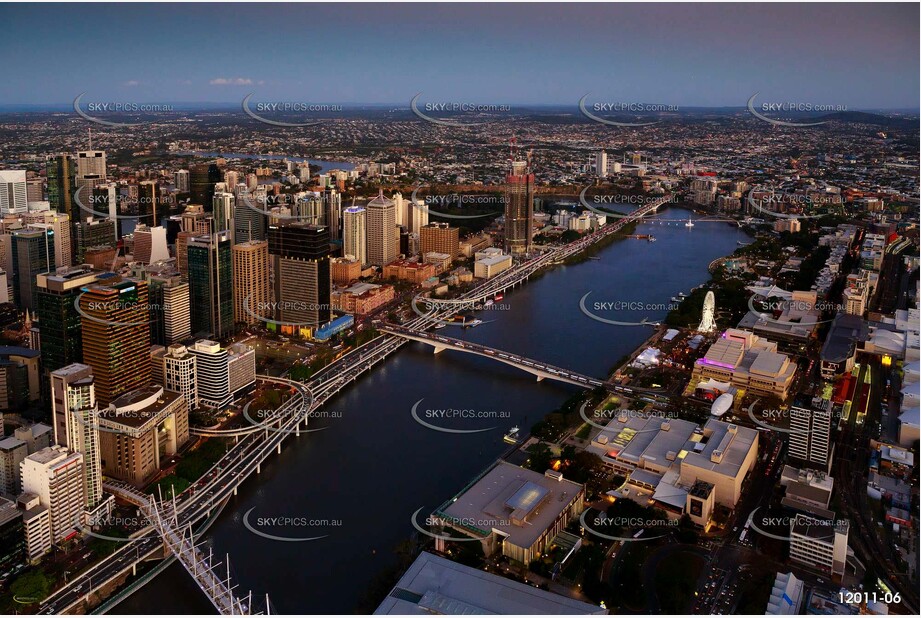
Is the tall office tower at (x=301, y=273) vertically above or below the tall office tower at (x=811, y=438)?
above

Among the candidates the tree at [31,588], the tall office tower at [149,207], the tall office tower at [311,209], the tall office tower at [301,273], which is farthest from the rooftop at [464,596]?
the tall office tower at [149,207]

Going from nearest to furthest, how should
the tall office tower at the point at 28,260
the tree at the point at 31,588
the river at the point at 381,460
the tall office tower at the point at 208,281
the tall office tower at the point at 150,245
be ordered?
the tree at the point at 31,588 < the river at the point at 381,460 < the tall office tower at the point at 208,281 < the tall office tower at the point at 28,260 < the tall office tower at the point at 150,245

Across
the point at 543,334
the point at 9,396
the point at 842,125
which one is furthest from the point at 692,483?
the point at 842,125

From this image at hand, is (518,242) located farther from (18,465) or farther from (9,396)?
(18,465)

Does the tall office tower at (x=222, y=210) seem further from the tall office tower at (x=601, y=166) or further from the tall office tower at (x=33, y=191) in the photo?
the tall office tower at (x=601, y=166)

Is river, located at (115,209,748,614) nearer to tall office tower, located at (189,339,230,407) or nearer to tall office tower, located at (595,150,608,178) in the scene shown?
tall office tower, located at (189,339,230,407)

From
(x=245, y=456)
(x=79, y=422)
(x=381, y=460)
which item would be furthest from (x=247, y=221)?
(x=79, y=422)

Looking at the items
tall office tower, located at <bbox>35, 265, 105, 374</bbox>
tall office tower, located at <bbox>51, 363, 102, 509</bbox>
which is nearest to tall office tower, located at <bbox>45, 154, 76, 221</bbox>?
tall office tower, located at <bbox>35, 265, 105, 374</bbox>
